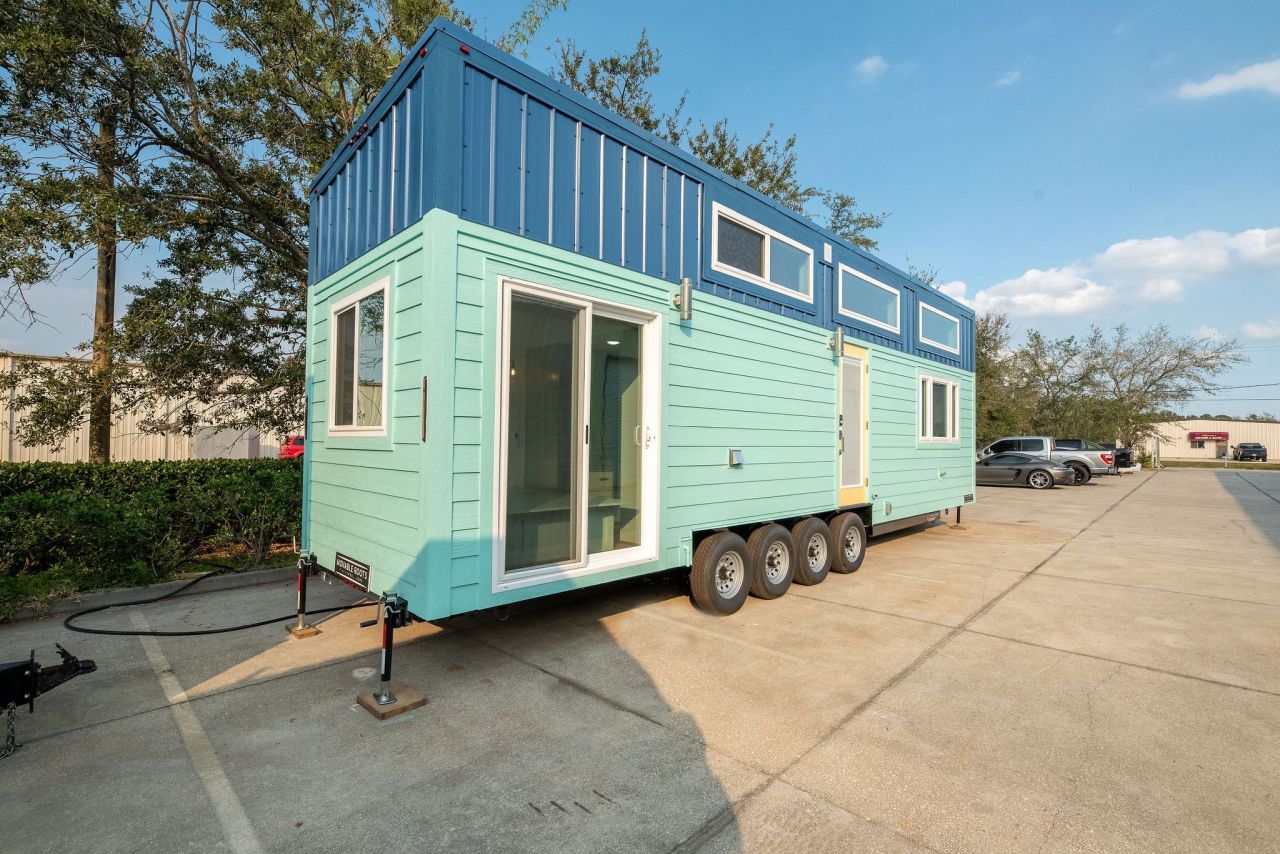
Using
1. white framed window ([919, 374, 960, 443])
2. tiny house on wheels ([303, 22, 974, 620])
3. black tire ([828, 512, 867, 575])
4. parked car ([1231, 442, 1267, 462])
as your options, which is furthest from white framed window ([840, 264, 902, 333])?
parked car ([1231, 442, 1267, 462])

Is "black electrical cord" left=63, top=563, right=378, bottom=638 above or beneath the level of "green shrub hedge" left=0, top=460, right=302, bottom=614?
beneath

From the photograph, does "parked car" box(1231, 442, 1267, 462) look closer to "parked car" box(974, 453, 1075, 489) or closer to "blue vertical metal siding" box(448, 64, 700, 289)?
"parked car" box(974, 453, 1075, 489)

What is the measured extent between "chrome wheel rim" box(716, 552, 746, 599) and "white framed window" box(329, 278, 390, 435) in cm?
288

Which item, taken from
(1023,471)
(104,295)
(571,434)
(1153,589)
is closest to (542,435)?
(571,434)

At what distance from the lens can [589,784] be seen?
2.56 m

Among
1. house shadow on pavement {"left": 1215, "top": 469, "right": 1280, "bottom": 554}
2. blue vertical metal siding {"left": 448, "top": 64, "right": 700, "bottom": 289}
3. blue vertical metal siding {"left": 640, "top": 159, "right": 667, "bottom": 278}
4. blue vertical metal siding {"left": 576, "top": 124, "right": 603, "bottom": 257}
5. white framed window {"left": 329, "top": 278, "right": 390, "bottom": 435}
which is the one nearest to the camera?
blue vertical metal siding {"left": 448, "top": 64, "right": 700, "bottom": 289}

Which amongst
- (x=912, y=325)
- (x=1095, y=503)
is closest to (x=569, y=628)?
(x=912, y=325)

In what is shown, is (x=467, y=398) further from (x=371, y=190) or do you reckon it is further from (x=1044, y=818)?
(x=1044, y=818)

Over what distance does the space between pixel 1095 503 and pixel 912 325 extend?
10156 mm

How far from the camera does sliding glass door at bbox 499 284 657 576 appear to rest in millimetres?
3633

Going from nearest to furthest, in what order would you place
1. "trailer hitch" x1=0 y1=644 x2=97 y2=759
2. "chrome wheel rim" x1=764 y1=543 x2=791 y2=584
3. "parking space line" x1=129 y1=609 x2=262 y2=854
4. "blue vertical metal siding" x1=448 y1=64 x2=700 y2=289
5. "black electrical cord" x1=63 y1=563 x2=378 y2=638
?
"parking space line" x1=129 y1=609 x2=262 y2=854 → "trailer hitch" x1=0 y1=644 x2=97 y2=759 → "blue vertical metal siding" x1=448 y1=64 x2=700 y2=289 → "black electrical cord" x1=63 y1=563 x2=378 y2=638 → "chrome wheel rim" x1=764 y1=543 x2=791 y2=584

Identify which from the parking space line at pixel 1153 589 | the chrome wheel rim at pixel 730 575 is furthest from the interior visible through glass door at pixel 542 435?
the parking space line at pixel 1153 589

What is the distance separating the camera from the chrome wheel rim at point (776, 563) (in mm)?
5428

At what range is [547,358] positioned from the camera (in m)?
3.80
